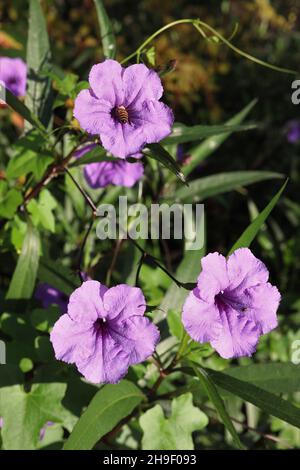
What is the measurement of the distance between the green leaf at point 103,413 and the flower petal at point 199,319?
275mm

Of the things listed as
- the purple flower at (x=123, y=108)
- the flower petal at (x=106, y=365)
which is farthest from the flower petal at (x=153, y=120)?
the flower petal at (x=106, y=365)

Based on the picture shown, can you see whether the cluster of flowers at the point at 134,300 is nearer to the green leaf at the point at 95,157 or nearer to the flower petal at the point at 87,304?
the flower petal at the point at 87,304

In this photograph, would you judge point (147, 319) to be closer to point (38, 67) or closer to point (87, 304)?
point (87, 304)

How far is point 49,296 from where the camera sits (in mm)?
1383

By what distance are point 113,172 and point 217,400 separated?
20.7 inches

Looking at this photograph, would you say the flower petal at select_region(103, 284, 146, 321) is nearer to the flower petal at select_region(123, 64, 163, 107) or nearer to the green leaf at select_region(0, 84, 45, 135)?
the flower petal at select_region(123, 64, 163, 107)

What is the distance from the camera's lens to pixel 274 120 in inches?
120

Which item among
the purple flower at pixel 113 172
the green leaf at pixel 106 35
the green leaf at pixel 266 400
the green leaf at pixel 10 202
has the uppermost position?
the green leaf at pixel 106 35

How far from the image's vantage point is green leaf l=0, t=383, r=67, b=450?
1.12m

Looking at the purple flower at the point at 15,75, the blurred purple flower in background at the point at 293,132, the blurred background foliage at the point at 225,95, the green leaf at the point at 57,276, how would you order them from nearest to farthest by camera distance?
the green leaf at the point at 57,276 < the purple flower at the point at 15,75 < the blurred background foliage at the point at 225,95 < the blurred purple flower in background at the point at 293,132

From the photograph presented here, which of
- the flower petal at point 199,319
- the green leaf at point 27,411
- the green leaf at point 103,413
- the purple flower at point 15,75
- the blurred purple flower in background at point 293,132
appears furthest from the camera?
the blurred purple flower in background at point 293,132

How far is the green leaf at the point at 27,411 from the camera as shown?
1.12 metres
